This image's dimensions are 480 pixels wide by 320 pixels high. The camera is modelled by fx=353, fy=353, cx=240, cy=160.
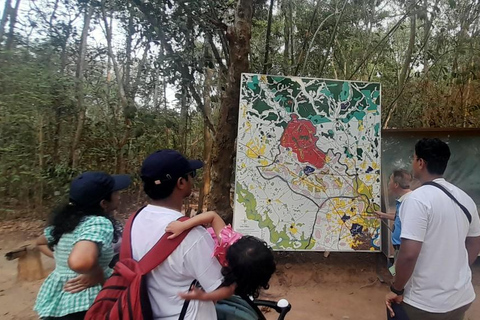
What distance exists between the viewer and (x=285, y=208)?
147 inches

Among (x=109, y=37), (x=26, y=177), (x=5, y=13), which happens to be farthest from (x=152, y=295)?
(x=5, y=13)

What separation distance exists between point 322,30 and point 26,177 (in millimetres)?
5577

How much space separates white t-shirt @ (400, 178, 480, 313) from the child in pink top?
2.42 feet

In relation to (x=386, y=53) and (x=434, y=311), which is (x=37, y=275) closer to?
(x=434, y=311)

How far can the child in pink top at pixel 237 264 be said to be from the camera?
1.16 m

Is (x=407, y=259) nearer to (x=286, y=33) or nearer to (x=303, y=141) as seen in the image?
(x=303, y=141)

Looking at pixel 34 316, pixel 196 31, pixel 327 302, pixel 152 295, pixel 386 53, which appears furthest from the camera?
pixel 386 53

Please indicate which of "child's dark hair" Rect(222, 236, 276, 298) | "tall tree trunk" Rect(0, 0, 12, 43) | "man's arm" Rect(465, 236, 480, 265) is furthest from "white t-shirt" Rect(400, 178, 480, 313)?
"tall tree trunk" Rect(0, 0, 12, 43)

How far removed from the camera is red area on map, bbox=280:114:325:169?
380 centimetres

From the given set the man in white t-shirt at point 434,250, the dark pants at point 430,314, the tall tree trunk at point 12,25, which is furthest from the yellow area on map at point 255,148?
the tall tree trunk at point 12,25

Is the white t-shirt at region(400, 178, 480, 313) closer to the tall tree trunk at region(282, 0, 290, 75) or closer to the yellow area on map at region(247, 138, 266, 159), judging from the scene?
the yellow area on map at region(247, 138, 266, 159)

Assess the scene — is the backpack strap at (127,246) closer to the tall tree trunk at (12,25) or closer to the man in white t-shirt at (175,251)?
the man in white t-shirt at (175,251)

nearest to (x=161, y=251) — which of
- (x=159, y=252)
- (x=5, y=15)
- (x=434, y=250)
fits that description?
(x=159, y=252)

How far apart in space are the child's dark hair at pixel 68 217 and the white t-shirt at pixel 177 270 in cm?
40
